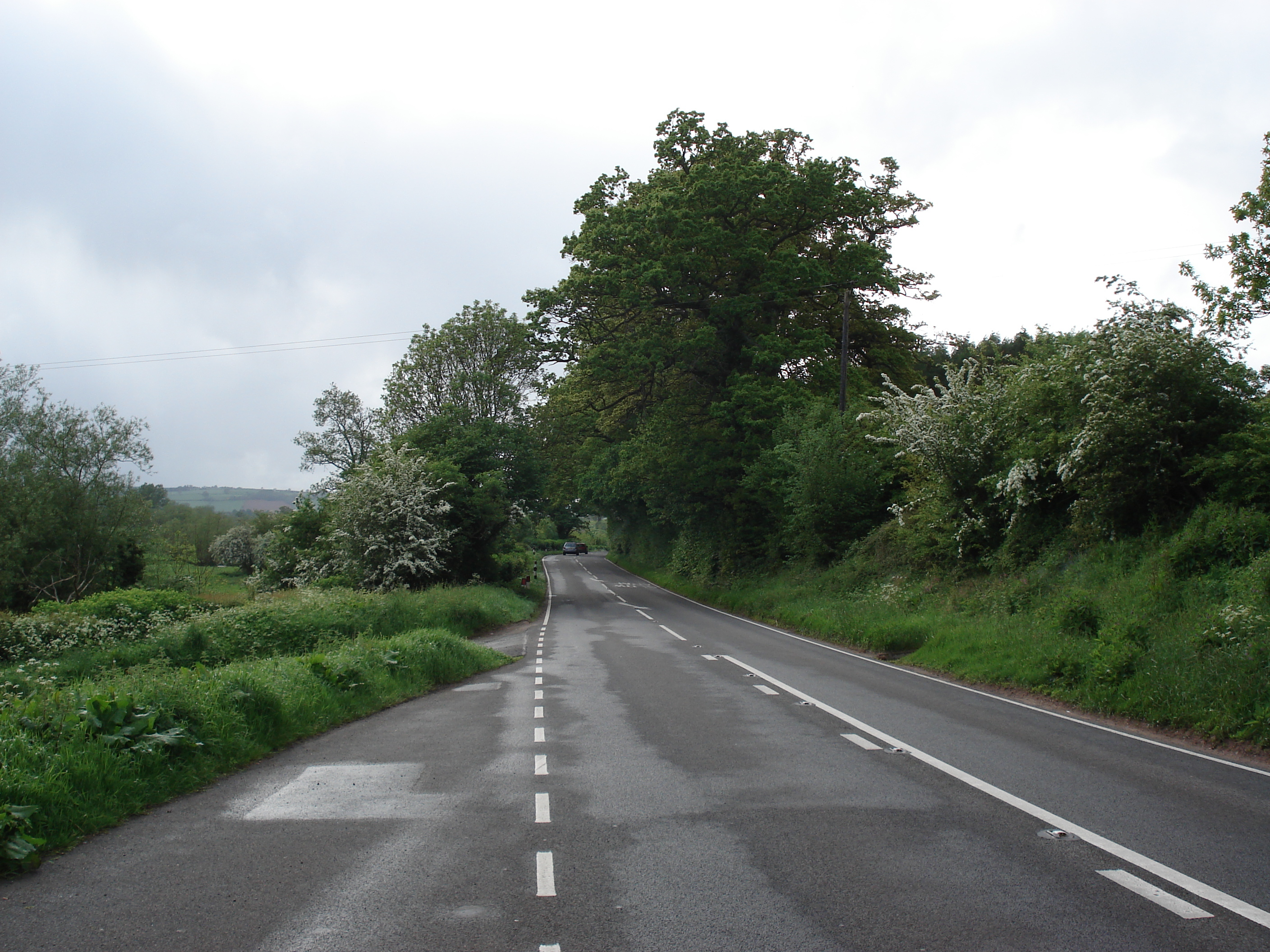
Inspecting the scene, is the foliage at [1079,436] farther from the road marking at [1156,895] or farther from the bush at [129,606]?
the bush at [129,606]

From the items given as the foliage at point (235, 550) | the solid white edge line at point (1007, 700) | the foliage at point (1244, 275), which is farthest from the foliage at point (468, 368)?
the foliage at point (235, 550)

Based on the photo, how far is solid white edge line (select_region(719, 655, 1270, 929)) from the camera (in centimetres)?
443

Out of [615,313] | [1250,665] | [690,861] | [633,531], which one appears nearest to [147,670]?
[690,861]

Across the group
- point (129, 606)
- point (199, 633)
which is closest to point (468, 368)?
point (129, 606)

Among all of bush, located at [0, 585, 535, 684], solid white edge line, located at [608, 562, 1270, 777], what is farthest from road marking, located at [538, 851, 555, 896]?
bush, located at [0, 585, 535, 684]

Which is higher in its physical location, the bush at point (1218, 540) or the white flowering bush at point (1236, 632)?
the bush at point (1218, 540)

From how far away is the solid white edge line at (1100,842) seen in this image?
4426 millimetres

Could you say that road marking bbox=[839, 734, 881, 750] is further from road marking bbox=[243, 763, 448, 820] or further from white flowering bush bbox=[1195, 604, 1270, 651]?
white flowering bush bbox=[1195, 604, 1270, 651]

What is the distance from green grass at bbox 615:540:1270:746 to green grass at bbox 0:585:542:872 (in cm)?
893

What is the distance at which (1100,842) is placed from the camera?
5.50 meters

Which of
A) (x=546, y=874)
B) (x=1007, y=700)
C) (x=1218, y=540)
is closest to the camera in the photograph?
(x=546, y=874)

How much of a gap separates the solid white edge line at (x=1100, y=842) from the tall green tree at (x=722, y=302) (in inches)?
937

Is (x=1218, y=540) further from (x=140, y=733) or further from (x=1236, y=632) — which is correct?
(x=140, y=733)

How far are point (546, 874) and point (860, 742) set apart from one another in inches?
190
